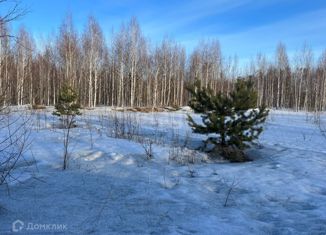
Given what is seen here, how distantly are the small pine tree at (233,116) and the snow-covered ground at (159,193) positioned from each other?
593mm

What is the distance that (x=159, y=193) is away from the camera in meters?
5.64

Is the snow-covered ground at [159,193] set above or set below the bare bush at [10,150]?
below

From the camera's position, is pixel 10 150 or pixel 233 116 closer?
pixel 10 150

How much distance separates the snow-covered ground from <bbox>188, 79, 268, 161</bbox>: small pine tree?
59 centimetres

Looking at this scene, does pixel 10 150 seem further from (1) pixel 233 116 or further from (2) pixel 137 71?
(2) pixel 137 71

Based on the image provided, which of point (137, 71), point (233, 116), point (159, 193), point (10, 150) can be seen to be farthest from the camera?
point (137, 71)

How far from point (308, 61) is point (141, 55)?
25.4 metres

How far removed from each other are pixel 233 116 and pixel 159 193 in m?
4.45

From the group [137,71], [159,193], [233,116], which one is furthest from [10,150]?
[137,71]

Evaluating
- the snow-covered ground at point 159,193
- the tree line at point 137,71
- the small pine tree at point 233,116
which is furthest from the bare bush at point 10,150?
the tree line at point 137,71

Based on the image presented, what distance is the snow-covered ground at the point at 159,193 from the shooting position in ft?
13.9

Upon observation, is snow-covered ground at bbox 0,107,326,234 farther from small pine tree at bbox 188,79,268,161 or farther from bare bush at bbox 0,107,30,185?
small pine tree at bbox 188,79,268,161

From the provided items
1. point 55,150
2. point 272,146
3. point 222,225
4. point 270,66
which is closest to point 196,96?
point 272,146

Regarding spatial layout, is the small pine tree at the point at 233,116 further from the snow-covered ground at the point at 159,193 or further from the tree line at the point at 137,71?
the tree line at the point at 137,71
